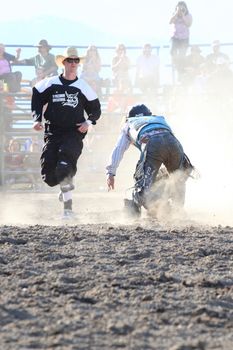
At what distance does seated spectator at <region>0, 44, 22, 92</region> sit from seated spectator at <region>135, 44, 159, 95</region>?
2.55m

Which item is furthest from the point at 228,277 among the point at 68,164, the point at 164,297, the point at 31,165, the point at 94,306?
the point at 31,165

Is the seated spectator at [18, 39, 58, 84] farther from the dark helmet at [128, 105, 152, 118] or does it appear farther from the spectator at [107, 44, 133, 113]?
the dark helmet at [128, 105, 152, 118]

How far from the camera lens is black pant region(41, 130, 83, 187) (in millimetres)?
9336

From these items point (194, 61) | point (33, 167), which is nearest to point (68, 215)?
point (33, 167)

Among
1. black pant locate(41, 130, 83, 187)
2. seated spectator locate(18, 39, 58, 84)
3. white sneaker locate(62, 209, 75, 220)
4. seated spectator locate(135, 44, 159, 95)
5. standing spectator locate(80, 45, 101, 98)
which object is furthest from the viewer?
seated spectator locate(135, 44, 159, 95)

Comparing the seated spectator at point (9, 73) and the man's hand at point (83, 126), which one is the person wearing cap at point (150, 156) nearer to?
the man's hand at point (83, 126)

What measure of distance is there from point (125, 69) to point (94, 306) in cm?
1343

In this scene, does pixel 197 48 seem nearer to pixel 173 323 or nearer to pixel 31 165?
pixel 31 165

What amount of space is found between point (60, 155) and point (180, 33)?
28.3 feet

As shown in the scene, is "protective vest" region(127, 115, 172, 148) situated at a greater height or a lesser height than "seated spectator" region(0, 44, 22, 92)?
lesser

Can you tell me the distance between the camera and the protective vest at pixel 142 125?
8.96 meters

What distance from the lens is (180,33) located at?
1730cm

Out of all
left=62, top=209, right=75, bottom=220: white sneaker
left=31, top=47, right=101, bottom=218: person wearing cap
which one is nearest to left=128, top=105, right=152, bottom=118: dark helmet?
left=31, top=47, right=101, bottom=218: person wearing cap

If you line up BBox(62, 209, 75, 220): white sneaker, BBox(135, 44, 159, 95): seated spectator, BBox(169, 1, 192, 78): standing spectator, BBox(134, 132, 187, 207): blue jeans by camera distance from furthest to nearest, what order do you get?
BBox(135, 44, 159, 95): seated spectator, BBox(169, 1, 192, 78): standing spectator, BBox(62, 209, 75, 220): white sneaker, BBox(134, 132, 187, 207): blue jeans
